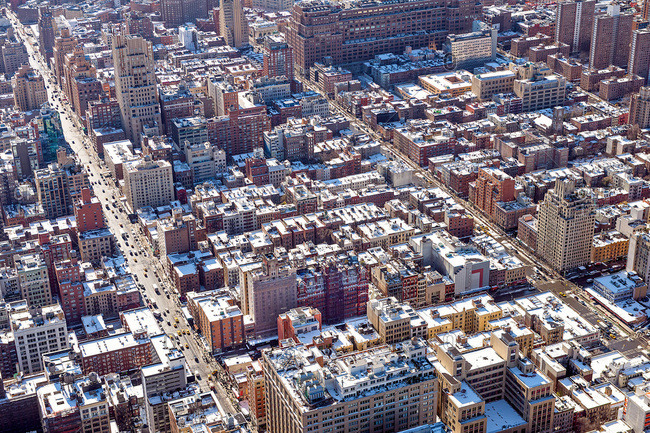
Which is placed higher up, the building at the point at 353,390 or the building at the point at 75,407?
the building at the point at 353,390

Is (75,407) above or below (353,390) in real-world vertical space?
below

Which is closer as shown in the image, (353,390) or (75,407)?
(353,390)

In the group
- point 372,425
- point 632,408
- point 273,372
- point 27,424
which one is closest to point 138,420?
point 27,424

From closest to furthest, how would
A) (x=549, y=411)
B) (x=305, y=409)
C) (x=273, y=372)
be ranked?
(x=305, y=409), (x=273, y=372), (x=549, y=411)

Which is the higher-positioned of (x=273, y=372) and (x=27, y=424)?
(x=273, y=372)

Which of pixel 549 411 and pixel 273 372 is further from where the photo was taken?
pixel 549 411

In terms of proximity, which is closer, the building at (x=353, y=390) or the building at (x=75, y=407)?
the building at (x=353, y=390)

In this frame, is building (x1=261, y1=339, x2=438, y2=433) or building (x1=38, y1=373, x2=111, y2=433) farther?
building (x1=38, y1=373, x2=111, y2=433)

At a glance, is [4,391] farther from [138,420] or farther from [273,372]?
[273,372]
